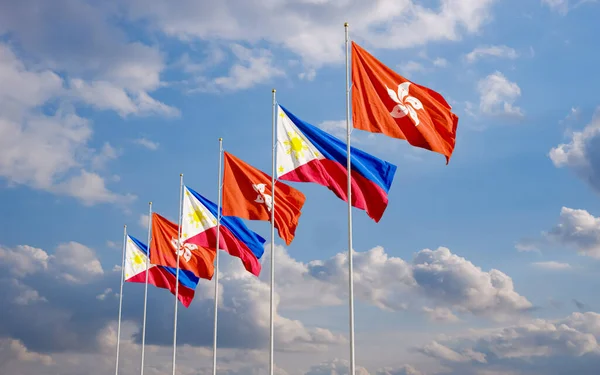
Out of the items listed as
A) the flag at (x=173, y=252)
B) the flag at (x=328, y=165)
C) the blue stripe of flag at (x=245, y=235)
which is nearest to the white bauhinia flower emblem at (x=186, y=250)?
the flag at (x=173, y=252)

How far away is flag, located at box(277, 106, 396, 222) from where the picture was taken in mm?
31453

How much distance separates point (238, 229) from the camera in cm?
4359

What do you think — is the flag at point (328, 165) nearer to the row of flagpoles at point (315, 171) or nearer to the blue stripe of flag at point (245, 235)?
the row of flagpoles at point (315, 171)

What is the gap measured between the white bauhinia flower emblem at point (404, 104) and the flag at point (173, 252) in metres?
23.6

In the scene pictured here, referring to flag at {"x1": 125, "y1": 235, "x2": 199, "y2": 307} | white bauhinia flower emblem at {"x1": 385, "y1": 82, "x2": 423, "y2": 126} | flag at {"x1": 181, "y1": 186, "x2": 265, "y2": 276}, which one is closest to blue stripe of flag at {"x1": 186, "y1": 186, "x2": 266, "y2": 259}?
flag at {"x1": 181, "y1": 186, "x2": 265, "y2": 276}

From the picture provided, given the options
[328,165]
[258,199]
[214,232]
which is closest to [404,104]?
[328,165]

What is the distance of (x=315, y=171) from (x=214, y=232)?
→ 13847 millimetres

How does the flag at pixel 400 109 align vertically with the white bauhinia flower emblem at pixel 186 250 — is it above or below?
above

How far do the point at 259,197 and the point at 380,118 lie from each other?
1100 centimetres

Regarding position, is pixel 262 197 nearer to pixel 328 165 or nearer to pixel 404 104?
pixel 328 165

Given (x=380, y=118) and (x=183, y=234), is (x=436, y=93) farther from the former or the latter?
(x=183, y=234)

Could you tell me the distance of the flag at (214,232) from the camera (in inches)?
1698

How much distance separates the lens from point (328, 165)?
3303 cm

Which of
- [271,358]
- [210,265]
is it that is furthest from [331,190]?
[210,265]
